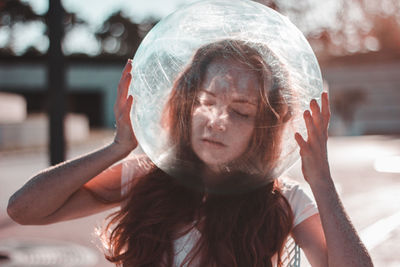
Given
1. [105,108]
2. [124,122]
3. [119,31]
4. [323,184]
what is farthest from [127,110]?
[119,31]

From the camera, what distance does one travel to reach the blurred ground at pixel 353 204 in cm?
546

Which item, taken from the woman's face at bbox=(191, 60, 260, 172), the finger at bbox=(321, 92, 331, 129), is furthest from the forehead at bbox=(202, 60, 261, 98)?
the finger at bbox=(321, 92, 331, 129)

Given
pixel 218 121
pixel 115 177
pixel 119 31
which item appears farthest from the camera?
pixel 119 31

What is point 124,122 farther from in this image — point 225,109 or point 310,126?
point 310,126

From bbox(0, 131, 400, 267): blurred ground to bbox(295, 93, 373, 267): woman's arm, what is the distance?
1.16m

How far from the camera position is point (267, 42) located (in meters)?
1.55

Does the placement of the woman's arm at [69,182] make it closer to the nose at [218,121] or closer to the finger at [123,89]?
the finger at [123,89]

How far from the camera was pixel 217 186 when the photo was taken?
1671 millimetres

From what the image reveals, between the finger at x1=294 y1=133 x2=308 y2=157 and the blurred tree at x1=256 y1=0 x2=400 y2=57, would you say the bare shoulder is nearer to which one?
the finger at x1=294 y1=133 x2=308 y2=157

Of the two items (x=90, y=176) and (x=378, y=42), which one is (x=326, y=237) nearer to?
(x=90, y=176)

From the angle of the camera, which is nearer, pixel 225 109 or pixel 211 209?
pixel 225 109

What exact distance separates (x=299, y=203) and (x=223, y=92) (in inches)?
21.7

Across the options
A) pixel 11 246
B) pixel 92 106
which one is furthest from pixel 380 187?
pixel 92 106

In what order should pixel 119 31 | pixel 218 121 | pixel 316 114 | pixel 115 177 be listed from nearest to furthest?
1. pixel 218 121
2. pixel 316 114
3. pixel 115 177
4. pixel 119 31
